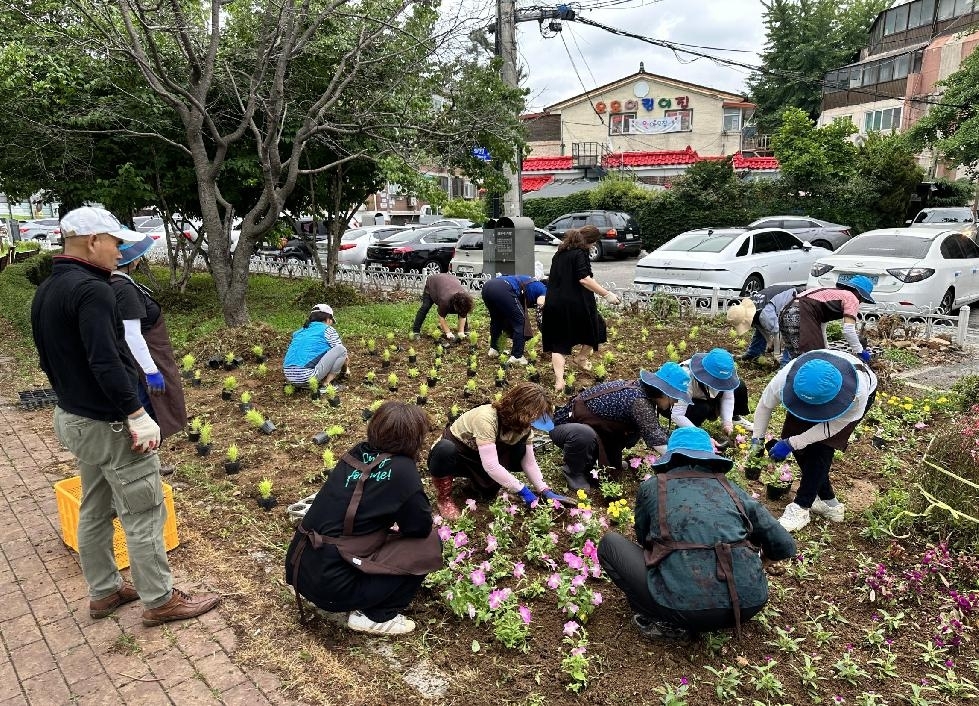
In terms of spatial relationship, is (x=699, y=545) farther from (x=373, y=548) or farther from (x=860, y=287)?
(x=860, y=287)

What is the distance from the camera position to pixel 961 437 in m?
4.07

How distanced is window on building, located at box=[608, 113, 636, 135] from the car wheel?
30.0m

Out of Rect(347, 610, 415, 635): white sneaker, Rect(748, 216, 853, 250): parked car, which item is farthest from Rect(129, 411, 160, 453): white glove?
Rect(748, 216, 853, 250): parked car

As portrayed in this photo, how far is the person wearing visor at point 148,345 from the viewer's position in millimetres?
3680

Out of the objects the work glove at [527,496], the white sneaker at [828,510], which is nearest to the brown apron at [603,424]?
the work glove at [527,496]

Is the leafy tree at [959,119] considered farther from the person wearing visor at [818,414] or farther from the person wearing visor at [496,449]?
the person wearing visor at [496,449]

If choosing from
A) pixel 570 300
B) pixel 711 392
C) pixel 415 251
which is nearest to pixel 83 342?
pixel 711 392

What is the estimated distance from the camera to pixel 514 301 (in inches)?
296

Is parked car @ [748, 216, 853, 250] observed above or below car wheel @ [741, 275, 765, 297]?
above

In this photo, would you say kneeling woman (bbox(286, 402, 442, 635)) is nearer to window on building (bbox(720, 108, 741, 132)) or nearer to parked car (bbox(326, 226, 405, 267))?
parked car (bbox(326, 226, 405, 267))

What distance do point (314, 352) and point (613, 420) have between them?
3.44 metres

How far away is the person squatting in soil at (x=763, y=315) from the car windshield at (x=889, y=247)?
3.64m

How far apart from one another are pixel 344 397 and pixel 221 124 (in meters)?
6.75

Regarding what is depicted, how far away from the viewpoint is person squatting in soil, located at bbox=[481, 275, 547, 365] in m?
7.53
